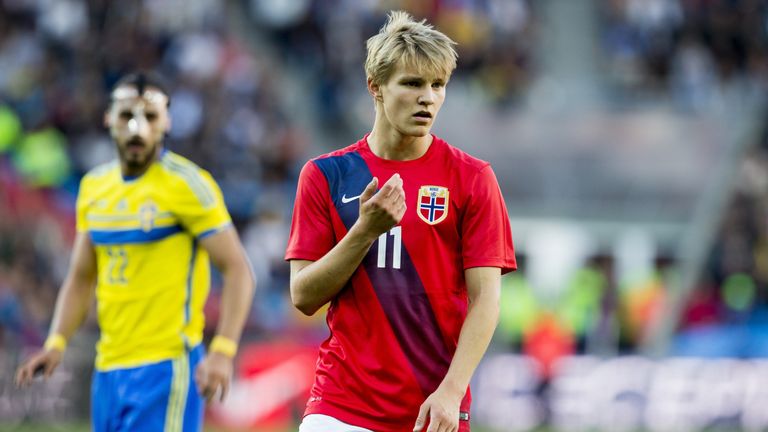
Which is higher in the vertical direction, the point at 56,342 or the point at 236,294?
the point at 236,294

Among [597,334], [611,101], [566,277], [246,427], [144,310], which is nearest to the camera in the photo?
[144,310]

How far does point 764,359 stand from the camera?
48.4 ft

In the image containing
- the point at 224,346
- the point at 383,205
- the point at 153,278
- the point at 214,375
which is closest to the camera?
the point at 383,205

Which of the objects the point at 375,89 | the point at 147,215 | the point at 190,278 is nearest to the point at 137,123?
the point at 147,215

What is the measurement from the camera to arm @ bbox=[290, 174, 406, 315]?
14.9 ft

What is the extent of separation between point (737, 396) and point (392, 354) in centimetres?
1032

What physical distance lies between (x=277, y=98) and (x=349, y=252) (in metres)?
15.7

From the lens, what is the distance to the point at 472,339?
4.80 metres

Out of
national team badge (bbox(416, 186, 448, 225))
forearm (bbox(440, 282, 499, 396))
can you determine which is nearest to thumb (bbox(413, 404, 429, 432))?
forearm (bbox(440, 282, 499, 396))

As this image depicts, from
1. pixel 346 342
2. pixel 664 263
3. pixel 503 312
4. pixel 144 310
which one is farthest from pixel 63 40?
pixel 346 342

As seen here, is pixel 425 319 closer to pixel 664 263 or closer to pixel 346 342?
pixel 346 342

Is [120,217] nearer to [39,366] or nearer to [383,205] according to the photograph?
[39,366]

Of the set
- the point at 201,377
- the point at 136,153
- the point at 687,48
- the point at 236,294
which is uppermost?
the point at 687,48

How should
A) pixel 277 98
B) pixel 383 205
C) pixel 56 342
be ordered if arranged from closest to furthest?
pixel 383 205, pixel 56 342, pixel 277 98
